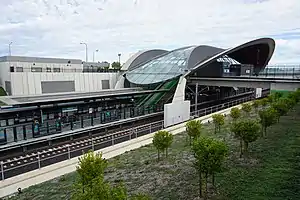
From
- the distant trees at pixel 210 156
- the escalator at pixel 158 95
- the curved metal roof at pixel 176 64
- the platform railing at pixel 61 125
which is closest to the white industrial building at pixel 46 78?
the curved metal roof at pixel 176 64

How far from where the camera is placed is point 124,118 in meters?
23.2

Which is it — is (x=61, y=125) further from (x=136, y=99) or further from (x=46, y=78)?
(x=136, y=99)

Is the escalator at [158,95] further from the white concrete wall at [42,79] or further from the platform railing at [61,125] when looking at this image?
the white concrete wall at [42,79]

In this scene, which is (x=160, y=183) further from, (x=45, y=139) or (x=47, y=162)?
(x=45, y=139)

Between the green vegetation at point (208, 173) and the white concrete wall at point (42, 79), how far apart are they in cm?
1589

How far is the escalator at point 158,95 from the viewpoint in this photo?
27500 mm

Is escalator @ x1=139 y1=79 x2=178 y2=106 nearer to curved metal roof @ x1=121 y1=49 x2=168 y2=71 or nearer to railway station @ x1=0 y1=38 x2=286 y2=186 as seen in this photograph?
railway station @ x1=0 y1=38 x2=286 y2=186

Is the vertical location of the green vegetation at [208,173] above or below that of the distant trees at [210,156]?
below

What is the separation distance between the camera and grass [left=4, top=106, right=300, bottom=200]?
8.50 m

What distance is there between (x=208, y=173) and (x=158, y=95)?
2038cm

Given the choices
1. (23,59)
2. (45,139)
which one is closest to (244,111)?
(45,139)

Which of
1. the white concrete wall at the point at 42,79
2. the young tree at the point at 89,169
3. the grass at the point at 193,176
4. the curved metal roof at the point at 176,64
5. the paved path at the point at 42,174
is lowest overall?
the paved path at the point at 42,174

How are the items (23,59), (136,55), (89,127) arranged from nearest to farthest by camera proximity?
(89,127), (23,59), (136,55)

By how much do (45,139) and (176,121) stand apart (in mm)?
11878
